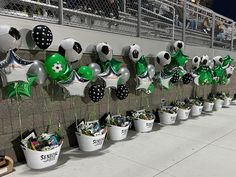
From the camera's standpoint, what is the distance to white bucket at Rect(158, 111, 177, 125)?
522 centimetres

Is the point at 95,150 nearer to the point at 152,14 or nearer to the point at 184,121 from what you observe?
the point at 184,121

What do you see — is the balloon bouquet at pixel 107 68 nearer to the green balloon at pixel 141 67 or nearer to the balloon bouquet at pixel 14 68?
the green balloon at pixel 141 67

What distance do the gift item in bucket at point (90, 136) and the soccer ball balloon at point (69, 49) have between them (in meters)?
1.04

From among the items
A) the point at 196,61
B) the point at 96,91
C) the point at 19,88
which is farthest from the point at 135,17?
the point at 19,88

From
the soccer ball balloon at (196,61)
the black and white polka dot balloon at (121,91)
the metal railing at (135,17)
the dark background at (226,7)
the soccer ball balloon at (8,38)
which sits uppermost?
the dark background at (226,7)

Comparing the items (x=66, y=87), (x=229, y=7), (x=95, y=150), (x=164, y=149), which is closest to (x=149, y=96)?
(x=164, y=149)

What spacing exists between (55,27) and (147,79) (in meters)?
1.87

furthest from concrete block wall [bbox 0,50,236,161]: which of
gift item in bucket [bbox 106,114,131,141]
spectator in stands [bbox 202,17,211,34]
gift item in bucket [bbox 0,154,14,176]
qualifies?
spectator in stands [bbox 202,17,211,34]

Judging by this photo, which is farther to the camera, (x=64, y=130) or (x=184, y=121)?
(x=184, y=121)

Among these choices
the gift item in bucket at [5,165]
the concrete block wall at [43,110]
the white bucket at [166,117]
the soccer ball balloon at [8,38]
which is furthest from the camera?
the white bucket at [166,117]

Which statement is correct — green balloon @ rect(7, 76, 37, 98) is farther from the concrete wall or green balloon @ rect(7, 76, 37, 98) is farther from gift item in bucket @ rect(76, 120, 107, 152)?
gift item in bucket @ rect(76, 120, 107, 152)

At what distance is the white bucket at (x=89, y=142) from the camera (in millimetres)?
3658

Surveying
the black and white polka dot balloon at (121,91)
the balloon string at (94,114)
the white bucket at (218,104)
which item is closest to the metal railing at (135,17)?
the black and white polka dot balloon at (121,91)

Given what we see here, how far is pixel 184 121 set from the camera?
5.59m
